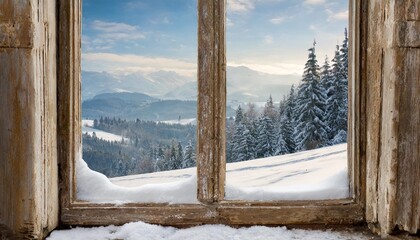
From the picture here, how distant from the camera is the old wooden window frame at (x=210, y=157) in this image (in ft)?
6.15

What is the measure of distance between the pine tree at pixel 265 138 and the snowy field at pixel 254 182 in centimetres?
4

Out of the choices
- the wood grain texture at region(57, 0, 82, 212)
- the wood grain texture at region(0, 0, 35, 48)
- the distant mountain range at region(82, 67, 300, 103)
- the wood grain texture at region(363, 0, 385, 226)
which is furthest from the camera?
the distant mountain range at region(82, 67, 300, 103)

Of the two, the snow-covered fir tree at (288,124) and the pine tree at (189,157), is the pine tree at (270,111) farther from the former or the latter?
the pine tree at (189,157)

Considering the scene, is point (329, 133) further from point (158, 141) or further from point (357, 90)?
point (158, 141)

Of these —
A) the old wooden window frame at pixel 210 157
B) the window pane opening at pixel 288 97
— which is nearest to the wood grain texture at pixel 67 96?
the old wooden window frame at pixel 210 157

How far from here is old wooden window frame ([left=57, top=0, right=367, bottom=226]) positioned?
1.88m

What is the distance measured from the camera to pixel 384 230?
172 centimetres

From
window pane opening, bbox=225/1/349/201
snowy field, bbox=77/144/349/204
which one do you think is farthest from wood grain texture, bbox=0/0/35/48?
window pane opening, bbox=225/1/349/201

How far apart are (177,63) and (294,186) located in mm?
889

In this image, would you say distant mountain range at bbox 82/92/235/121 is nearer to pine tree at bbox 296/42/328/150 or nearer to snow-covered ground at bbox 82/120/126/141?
snow-covered ground at bbox 82/120/126/141

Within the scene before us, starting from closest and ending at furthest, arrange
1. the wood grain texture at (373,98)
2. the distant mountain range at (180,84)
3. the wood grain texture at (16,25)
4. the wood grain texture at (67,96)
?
the wood grain texture at (16,25) → the wood grain texture at (373,98) → the wood grain texture at (67,96) → the distant mountain range at (180,84)

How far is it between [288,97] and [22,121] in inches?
51.5

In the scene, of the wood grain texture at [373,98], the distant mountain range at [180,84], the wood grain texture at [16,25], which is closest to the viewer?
the wood grain texture at [16,25]

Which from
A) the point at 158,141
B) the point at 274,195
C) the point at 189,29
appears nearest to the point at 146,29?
the point at 189,29
